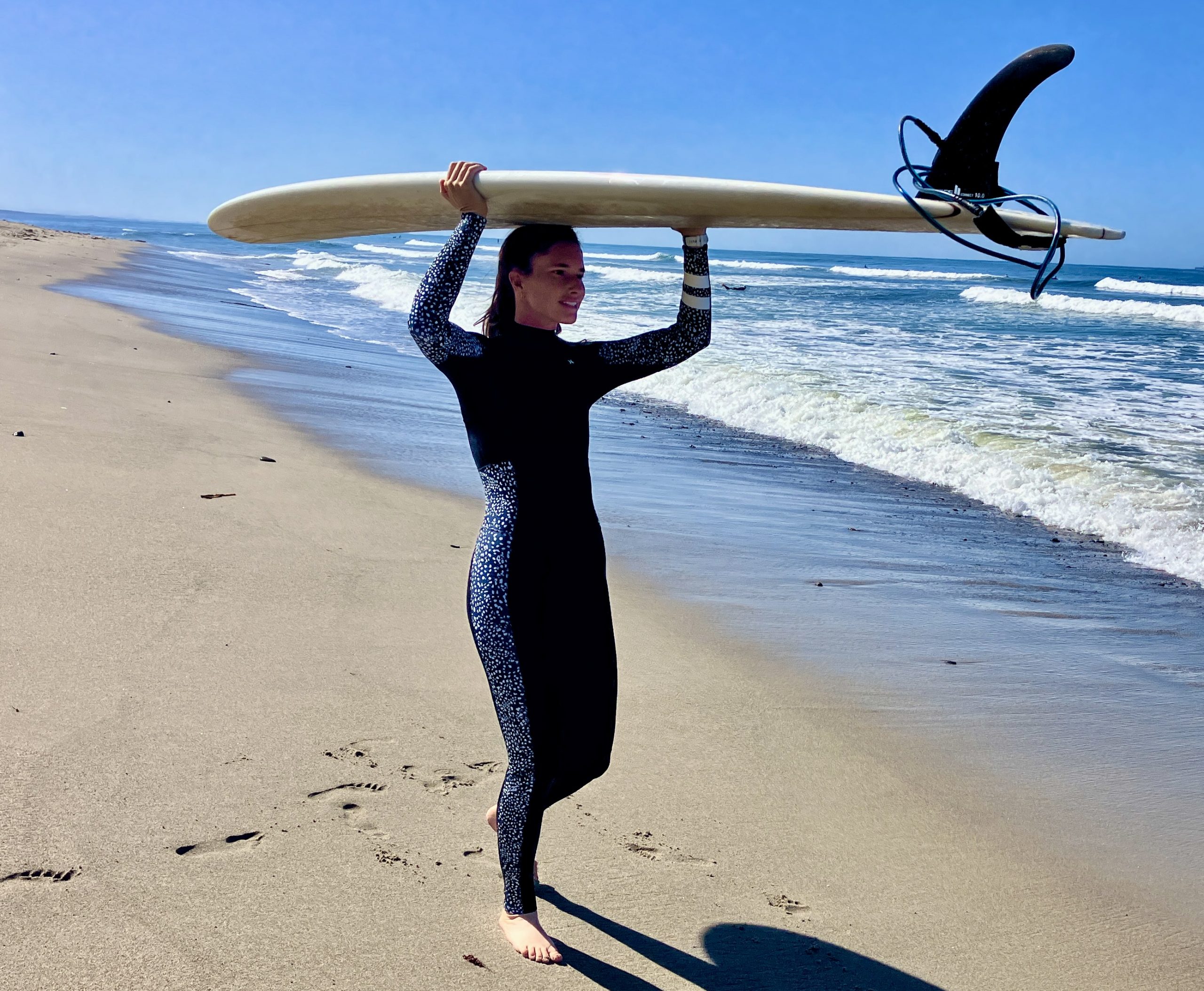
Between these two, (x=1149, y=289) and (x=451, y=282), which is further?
(x=1149, y=289)

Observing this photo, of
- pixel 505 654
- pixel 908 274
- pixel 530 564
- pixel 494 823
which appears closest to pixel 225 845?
pixel 494 823

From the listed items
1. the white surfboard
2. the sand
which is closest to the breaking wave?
the sand

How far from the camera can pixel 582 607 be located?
2.37m

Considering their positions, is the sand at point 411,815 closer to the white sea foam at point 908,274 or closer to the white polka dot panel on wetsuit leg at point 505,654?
the white polka dot panel on wetsuit leg at point 505,654

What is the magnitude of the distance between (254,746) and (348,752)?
10.8 inches

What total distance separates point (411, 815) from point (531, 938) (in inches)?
24.5

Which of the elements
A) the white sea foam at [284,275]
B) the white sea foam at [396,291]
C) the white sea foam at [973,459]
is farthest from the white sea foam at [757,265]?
the white sea foam at [973,459]

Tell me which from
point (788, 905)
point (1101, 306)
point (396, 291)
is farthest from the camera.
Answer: point (1101, 306)

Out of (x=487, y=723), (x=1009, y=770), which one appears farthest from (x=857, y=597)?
(x=487, y=723)

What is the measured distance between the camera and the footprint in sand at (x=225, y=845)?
2586 mm

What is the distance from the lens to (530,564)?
2.33m

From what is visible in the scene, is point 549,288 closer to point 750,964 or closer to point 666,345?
point 666,345

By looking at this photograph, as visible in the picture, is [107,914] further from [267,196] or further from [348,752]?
[267,196]

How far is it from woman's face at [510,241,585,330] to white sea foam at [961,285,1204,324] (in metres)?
31.4
